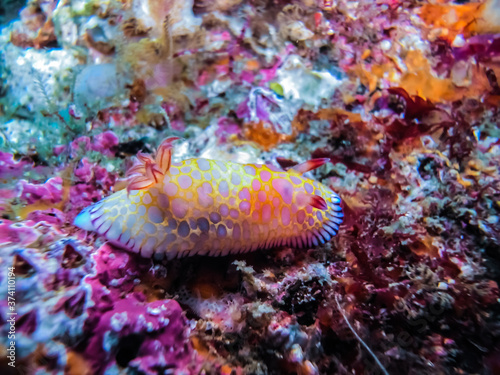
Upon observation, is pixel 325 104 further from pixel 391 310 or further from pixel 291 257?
pixel 391 310

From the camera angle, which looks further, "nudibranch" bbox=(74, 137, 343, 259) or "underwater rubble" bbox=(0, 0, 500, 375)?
"nudibranch" bbox=(74, 137, 343, 259)

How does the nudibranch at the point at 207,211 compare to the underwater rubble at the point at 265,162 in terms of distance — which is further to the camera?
the nudibranch at the point at 207,211

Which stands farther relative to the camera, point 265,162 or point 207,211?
point 265,162

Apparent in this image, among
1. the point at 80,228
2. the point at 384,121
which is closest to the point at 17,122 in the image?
the point at 80,228
